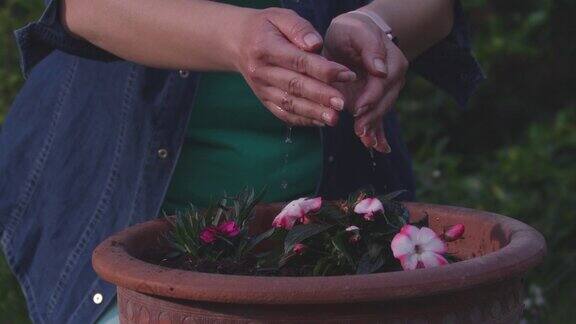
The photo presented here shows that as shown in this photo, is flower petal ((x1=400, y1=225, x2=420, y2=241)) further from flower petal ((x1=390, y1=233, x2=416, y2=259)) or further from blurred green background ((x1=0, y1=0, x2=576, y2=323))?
blurred green background ((x1=0, y1=0, x2=576, y2=323))

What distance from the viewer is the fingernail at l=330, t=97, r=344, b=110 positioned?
1.54 m

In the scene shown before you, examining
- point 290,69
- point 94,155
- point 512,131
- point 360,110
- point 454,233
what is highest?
point 290,69

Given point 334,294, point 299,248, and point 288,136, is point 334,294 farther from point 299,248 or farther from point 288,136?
point 288,136

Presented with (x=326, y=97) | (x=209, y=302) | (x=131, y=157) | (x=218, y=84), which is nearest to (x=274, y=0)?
(x=218, y=84)

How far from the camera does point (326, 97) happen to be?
155 centimetres

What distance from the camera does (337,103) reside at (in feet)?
5.05

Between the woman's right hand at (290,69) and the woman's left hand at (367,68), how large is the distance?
0.35ft

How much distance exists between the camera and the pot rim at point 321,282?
4.67 feet

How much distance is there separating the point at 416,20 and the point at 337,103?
62cm

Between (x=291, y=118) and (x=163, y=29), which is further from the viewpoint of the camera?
(x=163, y=29)

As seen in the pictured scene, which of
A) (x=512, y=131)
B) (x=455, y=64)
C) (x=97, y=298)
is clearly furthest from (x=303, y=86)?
(x=512, y=131)

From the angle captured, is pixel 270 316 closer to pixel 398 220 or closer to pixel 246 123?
pixel 398 220

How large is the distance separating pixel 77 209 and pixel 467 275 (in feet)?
3.23

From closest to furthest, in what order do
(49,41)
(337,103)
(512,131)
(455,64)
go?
(337,103)
(49,41)
(455,64)
(512,131)
